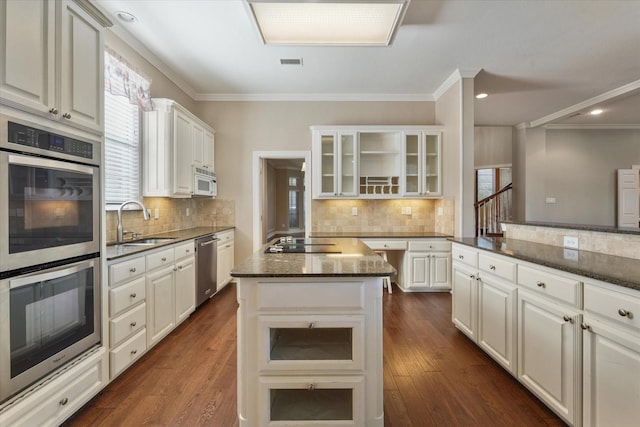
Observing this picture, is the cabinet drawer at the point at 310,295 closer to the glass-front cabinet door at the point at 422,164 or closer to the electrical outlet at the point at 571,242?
the electrical outlet at the point at 571,242

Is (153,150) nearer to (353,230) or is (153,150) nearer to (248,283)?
(248,283)

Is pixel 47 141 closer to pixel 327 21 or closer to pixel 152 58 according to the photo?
pixel 327 21

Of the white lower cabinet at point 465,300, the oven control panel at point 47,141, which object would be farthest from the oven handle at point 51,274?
the white lower cabinet at point 465,300

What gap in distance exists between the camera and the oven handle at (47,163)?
51.4 inches

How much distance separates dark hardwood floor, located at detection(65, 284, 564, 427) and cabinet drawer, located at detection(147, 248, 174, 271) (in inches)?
28.4

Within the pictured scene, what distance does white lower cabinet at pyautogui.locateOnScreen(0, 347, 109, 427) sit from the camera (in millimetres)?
1311

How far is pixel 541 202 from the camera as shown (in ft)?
20.3

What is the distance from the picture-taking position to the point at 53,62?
149 cm

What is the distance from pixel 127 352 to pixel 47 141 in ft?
4.90

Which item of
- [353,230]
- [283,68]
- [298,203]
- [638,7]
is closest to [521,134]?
[638,7]

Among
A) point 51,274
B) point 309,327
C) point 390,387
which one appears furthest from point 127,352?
point 390,387

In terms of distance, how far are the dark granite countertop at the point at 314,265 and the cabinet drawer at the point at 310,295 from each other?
62 millimetres

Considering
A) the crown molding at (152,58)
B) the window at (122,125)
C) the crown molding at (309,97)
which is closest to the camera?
the window at (122,125)

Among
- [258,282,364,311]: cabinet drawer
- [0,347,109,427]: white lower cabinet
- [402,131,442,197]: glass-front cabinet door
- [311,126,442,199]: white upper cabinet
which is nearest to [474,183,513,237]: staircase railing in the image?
[402,131,442,197]: glass-front cabinet door
